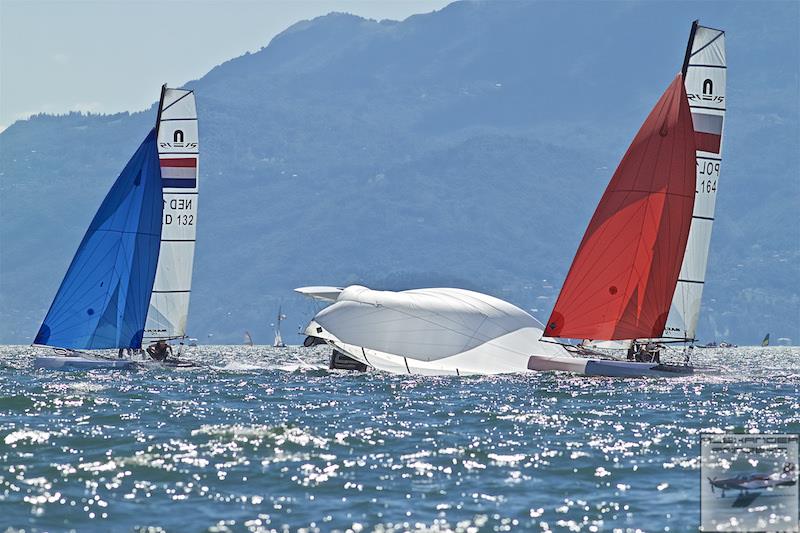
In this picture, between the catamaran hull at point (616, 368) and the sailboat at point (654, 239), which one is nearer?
the catamaran hull at point (616, 368)

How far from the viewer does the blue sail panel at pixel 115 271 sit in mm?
64062

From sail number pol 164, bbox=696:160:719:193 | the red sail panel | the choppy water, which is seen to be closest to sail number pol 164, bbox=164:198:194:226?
the red sail panel

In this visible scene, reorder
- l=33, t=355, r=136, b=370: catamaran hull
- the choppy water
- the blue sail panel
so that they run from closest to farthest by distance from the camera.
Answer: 1. the choppy water
2. l=33, t=355, r=136, b=370: catamaran hull
3. the blue sail panel

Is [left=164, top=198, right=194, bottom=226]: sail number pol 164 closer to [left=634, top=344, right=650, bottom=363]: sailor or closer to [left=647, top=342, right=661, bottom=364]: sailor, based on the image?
[left=634, top=344, right=650, bottom=363]: sailor

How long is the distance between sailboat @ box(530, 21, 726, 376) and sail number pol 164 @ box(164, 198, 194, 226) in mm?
17724

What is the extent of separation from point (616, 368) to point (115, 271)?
2186cm

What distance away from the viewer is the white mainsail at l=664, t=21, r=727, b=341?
202ft

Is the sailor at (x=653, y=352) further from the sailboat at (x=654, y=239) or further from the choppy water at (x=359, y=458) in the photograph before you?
the choppy water at (x=359, y=458)

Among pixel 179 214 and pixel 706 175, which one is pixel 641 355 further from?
pixel 179 214

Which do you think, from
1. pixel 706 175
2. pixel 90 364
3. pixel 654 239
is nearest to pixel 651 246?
pixel 654 239

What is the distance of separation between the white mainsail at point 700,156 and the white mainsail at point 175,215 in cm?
2201

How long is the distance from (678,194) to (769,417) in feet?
68.2

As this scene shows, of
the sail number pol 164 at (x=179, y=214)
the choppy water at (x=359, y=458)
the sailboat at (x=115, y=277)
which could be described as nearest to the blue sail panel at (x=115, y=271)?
the sailboat at (x=115, y=277)

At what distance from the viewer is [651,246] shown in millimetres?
Result: 59719
